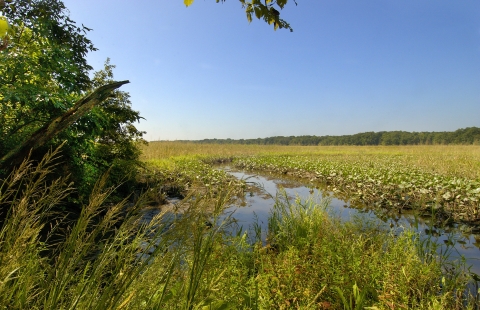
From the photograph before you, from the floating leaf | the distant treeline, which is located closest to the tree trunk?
the floating leaf

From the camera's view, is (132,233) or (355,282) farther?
(355,282)

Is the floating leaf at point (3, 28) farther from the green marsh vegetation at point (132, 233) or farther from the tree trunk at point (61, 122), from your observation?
the tree trunk at point (61, 122)

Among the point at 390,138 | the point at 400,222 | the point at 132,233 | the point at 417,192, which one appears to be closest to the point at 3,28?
the point at 132,233

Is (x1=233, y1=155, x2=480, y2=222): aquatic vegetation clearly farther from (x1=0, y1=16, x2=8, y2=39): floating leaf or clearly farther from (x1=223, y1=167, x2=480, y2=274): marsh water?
(x1=0, y1=16, x2=8, y2=39): floating leaf

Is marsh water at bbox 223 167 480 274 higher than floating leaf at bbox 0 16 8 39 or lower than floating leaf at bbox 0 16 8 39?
lower

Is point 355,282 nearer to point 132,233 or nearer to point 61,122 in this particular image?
point 132,233

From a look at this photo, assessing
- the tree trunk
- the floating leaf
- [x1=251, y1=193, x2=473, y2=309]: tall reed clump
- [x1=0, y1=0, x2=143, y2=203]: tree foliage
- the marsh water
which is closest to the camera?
the floating leaf

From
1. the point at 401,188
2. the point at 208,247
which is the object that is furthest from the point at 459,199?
the point at 208,247

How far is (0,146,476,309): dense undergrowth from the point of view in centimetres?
87

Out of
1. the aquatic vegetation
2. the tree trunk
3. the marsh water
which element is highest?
the tree trunk

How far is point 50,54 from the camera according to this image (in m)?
3.69

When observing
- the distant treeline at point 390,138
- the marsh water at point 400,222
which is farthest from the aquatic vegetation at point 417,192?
the distant treeline at point 390,138

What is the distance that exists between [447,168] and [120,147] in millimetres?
12015

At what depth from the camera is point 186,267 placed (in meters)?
1.75
